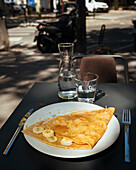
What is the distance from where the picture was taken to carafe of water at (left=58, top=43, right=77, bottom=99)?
A: 5.32 feet

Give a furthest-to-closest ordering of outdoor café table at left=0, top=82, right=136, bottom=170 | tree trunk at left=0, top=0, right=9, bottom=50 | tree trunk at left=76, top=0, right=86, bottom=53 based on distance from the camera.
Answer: tree trunk at left=0, top=0, right=9, bottom=50 < tree trunk at left=76, top=0, right=86, bottom=53 < outdoor café table at left=0, top=82, right=136, bottom=170

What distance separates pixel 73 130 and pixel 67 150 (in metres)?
0.15

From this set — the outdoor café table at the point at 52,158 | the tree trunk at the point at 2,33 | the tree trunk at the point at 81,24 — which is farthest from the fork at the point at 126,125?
the tree trunk at the point at 2,33

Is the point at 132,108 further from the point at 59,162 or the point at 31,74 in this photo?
the point at 31,74

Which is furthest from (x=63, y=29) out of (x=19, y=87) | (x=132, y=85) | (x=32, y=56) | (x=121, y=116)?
(x=121, y=116)

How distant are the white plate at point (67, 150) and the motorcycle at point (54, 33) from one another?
19.2 ft

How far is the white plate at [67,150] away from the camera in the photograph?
97 cm

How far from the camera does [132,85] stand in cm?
186

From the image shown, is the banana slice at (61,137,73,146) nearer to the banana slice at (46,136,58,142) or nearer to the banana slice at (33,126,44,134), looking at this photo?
the banana slice at (46,136,58,142)

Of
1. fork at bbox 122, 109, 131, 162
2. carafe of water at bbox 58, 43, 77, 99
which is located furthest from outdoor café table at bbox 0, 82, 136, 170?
carafe of water at bbox 58, 43, 77, 99

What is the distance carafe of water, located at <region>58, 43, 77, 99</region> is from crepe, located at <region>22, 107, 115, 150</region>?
34 cm

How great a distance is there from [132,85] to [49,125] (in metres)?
1.00

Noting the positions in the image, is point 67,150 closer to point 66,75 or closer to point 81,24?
point 66,75

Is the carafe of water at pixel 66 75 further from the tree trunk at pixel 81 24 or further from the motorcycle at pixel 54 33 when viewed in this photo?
the motorcycle at pixel 54 33
